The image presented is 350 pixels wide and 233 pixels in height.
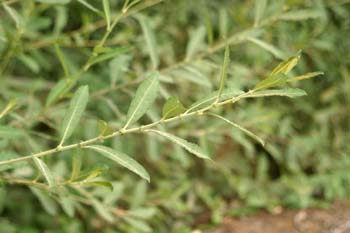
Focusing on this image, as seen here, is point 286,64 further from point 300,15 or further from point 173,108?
point 300,15

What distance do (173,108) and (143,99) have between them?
11cm

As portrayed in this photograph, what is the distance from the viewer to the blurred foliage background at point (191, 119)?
2.18 meters

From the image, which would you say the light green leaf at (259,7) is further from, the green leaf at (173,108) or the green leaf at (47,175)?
the green leaf at (47,175)

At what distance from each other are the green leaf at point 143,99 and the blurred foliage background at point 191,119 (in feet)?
2.01

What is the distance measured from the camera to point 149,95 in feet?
4.36

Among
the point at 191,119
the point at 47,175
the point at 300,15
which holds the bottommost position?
the point at 191,119

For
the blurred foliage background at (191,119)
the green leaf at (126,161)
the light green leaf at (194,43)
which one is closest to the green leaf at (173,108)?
the green leaf at (126,161)

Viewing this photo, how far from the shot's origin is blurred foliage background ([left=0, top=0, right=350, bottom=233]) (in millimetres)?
2182

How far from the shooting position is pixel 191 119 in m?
2.67

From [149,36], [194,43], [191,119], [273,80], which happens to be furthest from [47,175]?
[191,119]

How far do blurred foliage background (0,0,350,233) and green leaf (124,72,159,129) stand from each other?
0.61 m

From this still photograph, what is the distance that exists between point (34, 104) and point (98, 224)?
0.75 meters

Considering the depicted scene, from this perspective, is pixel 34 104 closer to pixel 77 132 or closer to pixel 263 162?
pixel 77 132

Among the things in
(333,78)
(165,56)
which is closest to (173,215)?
(165,56)
